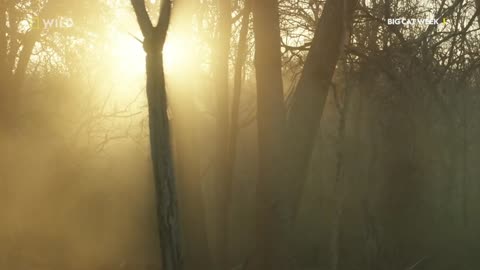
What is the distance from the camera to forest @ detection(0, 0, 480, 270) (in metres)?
7.36

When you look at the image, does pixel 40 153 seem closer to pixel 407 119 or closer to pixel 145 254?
pixel 145 254

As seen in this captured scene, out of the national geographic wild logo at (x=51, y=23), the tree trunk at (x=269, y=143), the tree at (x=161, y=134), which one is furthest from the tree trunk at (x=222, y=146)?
the tree at (x=161, y=134)

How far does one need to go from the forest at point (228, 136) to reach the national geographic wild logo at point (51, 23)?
31 millimetres

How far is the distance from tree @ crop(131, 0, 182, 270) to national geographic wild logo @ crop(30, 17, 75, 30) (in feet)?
24.8

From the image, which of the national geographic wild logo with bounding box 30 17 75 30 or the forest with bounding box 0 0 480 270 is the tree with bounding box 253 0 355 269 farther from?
the national geographic wild logo with bounding box 30 17 75 30

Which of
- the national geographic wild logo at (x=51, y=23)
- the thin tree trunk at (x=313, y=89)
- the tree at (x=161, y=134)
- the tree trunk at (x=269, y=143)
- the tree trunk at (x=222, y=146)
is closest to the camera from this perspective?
the tree at (x=161, y=134)

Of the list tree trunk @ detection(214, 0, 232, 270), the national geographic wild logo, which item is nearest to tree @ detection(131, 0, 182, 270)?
tree trunk @ detection(214, 0, 232, 270)

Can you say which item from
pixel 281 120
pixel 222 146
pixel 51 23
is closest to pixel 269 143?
pixel 281 120

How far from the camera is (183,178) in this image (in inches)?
356

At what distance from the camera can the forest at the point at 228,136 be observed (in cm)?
736

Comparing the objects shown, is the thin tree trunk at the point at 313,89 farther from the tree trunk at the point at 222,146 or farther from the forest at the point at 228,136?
the tree trunk at the point at 222,146

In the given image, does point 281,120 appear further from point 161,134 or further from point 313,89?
point 161,134

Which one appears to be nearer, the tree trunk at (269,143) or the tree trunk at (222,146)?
the tree trunk at (269,143)

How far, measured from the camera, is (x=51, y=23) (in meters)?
13.2
